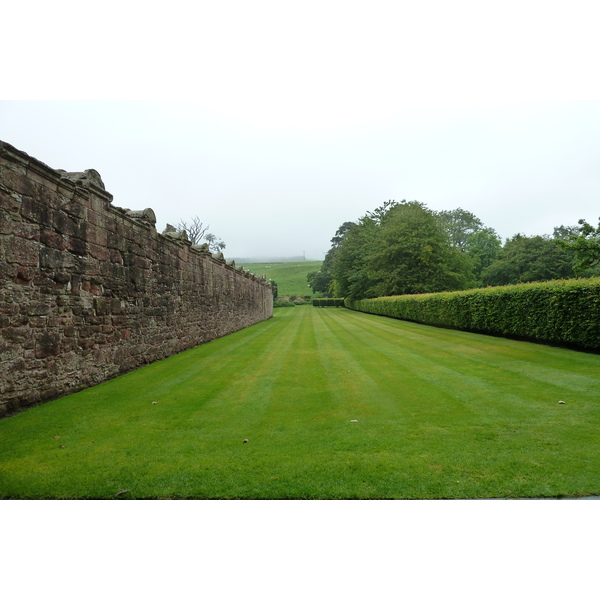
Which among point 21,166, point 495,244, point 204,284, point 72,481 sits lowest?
point 72,481

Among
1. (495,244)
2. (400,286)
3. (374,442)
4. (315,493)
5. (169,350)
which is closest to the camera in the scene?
(315,493)

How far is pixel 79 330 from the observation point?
17.5 feet

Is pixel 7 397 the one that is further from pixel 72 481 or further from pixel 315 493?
pixel 315 493

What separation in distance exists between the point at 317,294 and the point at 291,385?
68856 millimetres

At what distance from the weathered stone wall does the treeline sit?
83.1 ft

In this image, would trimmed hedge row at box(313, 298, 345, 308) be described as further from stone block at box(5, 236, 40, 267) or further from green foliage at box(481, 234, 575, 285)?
stone block at box(5, 236, 40, 267)

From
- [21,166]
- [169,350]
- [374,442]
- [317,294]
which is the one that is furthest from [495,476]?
[317,294]

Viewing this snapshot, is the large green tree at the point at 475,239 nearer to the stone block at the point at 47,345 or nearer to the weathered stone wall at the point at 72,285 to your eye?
the weathered stone wall at the point at 72,285

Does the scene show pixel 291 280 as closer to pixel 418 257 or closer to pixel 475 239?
pixel 475 239

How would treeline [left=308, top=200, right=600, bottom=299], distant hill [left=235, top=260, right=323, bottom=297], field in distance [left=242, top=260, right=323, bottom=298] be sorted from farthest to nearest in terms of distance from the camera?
distant hill [left=235, top=260, right=323, bottom=297]
field in distance [left=242, top=260, right=323, bottom=298]
treeline [left=308, top=200, right=600, bottom=299]

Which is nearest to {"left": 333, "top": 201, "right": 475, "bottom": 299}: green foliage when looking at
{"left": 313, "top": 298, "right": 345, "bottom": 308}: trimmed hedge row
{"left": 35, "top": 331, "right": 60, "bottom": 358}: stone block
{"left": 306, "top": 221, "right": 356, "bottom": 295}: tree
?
{"left": 313, "top": 298, "right": 345, "bottom": 308}: trimmed hedge row

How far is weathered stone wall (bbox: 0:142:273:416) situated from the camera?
4.19m

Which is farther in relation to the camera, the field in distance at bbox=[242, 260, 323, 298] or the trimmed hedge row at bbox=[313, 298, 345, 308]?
the field in distance at bbox=[242, 260, 323, 298]

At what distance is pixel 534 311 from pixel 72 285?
10.7 meters
